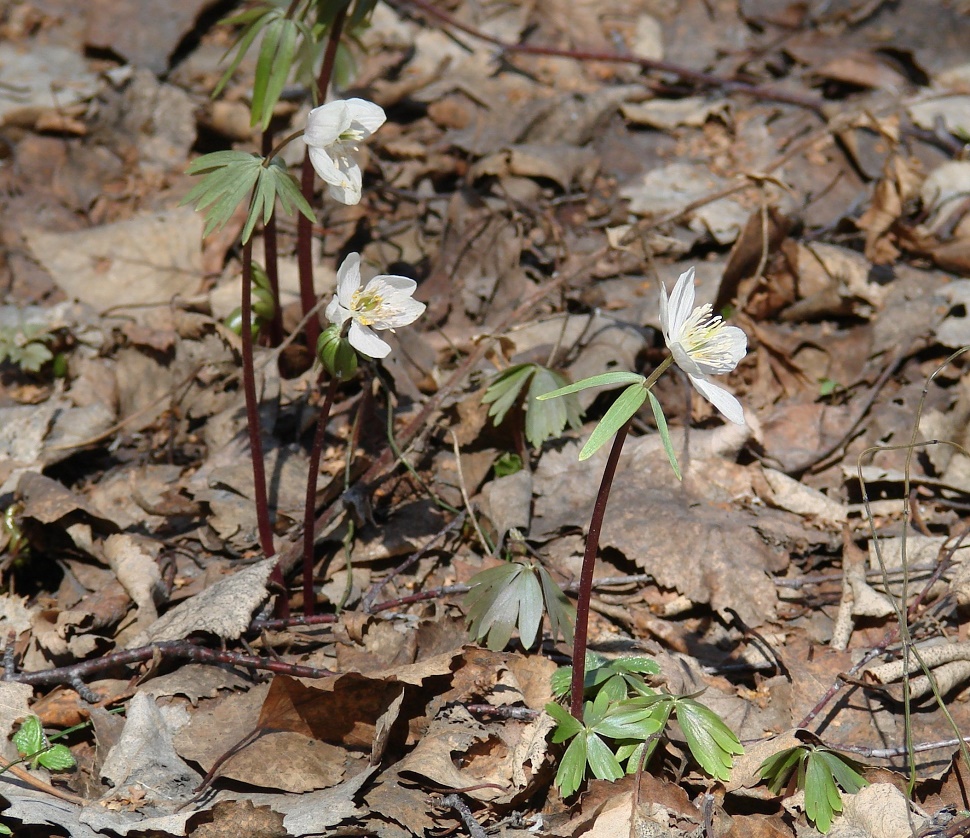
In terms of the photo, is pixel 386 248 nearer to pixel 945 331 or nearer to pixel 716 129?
pixel 716 129

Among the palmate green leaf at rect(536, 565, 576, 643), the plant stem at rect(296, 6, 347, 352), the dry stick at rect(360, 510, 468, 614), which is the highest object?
the plant stem at rect(296, 6, 347, 352)

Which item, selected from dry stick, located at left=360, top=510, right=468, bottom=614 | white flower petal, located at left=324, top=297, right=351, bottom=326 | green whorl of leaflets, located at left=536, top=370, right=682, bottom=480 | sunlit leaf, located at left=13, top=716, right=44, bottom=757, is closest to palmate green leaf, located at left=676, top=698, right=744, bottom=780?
green whorl of leaflets, located at left=536, top=370, right=682, bottom=480

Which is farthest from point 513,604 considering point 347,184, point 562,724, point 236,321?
point 236,321

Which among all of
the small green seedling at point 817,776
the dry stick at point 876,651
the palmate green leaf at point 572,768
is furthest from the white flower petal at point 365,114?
the dry stick at point 876,651

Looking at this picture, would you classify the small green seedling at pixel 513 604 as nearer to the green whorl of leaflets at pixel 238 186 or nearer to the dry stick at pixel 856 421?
the green whorl of leaflets at pixel 238 186

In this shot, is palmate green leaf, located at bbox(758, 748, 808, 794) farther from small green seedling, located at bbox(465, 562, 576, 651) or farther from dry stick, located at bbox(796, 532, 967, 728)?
small green seedling, located at bbox(465, 562, 576, 651)

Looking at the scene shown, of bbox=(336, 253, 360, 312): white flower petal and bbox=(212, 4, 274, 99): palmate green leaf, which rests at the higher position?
bbox=(212, 4, 274, 99): palmate green leaf
